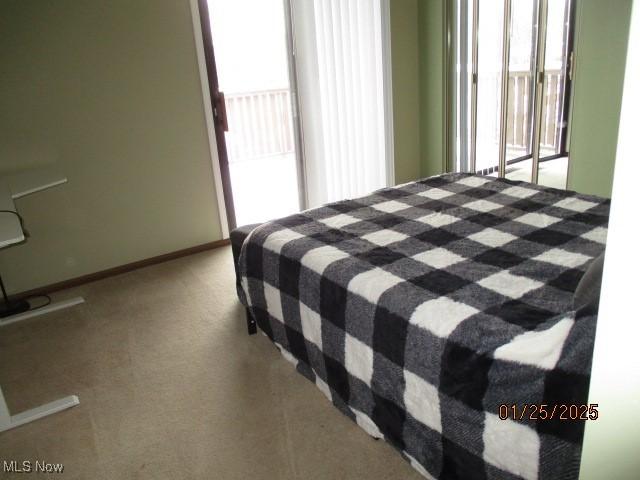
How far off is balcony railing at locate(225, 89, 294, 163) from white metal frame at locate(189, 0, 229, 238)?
1.94 metres

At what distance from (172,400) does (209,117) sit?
219 cm

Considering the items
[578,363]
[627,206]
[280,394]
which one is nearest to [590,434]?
[627,206]

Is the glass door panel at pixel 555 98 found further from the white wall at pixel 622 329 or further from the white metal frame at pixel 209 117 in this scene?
the white wall at pixel 622 329

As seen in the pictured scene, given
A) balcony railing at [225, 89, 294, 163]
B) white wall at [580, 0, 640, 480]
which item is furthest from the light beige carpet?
balcony railing at [225, 89, 294, 163]

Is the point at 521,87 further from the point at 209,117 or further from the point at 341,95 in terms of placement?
the point at 209,117

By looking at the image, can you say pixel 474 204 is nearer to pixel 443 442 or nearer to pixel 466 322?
pixel 466 322

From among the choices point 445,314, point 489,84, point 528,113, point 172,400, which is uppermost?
point 489,84

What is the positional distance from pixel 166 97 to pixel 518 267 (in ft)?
8.84

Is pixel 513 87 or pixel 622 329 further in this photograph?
pixel 513 87

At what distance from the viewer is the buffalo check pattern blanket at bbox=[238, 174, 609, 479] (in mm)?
1220
